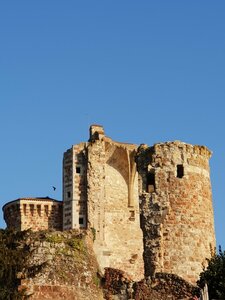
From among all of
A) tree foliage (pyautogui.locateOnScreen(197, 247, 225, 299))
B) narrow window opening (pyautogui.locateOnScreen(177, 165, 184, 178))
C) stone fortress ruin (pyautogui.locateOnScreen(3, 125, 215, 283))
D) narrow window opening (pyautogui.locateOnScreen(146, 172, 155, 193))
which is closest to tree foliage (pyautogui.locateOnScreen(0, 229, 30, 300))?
tree foliage (pyautogui.locateOnScreen(197, 247, 225, 299))

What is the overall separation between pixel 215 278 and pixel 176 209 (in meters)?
5.46

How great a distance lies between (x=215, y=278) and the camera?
2094 cm

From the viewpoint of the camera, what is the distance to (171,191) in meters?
26.3

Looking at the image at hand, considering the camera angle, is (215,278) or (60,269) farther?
(215,278)

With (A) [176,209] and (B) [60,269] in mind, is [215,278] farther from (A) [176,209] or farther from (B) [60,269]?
(A) [176,209]

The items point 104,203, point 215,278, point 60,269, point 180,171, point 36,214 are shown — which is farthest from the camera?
point 36,214

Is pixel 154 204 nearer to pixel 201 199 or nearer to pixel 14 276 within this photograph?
pixel 201 199

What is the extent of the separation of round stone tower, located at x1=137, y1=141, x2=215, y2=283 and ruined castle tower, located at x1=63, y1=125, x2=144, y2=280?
921 centimetres

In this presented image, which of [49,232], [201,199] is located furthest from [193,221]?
[49,232]

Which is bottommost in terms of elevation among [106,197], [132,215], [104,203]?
[132,215]

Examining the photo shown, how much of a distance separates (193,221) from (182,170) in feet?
5.82

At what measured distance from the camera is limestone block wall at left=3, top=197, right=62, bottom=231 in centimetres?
3725

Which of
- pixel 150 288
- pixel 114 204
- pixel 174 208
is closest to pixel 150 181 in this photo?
pixel 174 208

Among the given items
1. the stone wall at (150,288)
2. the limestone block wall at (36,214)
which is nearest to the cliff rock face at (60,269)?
the stone wall at (150,288)
